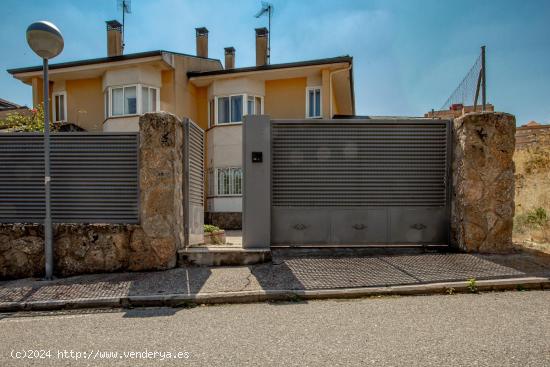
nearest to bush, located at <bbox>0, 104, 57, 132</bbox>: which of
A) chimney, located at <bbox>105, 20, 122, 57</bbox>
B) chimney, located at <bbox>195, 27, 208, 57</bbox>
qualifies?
chimney, located at <bbox>105, 20, 122, 57</bbox>

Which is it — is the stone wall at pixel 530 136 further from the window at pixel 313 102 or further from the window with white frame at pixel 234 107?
the window with white frame at pixel 234 107

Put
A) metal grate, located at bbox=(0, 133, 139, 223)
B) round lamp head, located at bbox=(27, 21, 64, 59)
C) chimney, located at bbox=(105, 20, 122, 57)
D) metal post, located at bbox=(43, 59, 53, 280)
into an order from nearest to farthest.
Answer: round lamp head, located at bbox=(27, 21, 64, 59), metal post, located at bbox=(43, 59, 53, 280), metal grate, located at bbox=(0, 133, 139, 223), chimney, located at bbox=(105, 20, 122, 57)

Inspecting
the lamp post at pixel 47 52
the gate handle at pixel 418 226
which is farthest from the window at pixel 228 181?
the lamp post at pixel 47 52

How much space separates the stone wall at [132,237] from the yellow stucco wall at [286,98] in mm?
11568

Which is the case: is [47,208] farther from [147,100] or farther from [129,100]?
[129,100]

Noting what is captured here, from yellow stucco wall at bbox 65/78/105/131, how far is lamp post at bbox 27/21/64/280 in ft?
43.9

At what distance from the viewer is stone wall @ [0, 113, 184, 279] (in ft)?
20.0

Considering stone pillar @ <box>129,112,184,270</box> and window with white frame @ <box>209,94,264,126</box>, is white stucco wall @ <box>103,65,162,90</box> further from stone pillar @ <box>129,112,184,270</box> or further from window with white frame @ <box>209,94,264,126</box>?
stone pillar @ <box>129,112,184,270</box>

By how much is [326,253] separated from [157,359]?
404cm

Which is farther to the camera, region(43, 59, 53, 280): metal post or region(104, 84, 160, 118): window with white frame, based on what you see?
region(104, 84, 160, 118): window with white frame

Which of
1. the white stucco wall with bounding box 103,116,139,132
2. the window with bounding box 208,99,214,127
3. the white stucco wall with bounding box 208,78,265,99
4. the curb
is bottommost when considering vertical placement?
the curb

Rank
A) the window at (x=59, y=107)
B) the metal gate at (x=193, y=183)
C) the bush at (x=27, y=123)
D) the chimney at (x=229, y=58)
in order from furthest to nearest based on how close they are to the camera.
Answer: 1. the chimney at (x=229, y=58)
2. the window at (x=59, y=107)
3. the bush at (x=27, y=123)
4. the metal gate at (x=193, y=183)

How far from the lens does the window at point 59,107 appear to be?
60.6 feet

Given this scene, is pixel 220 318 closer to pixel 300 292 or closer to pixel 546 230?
pixel 300 292
